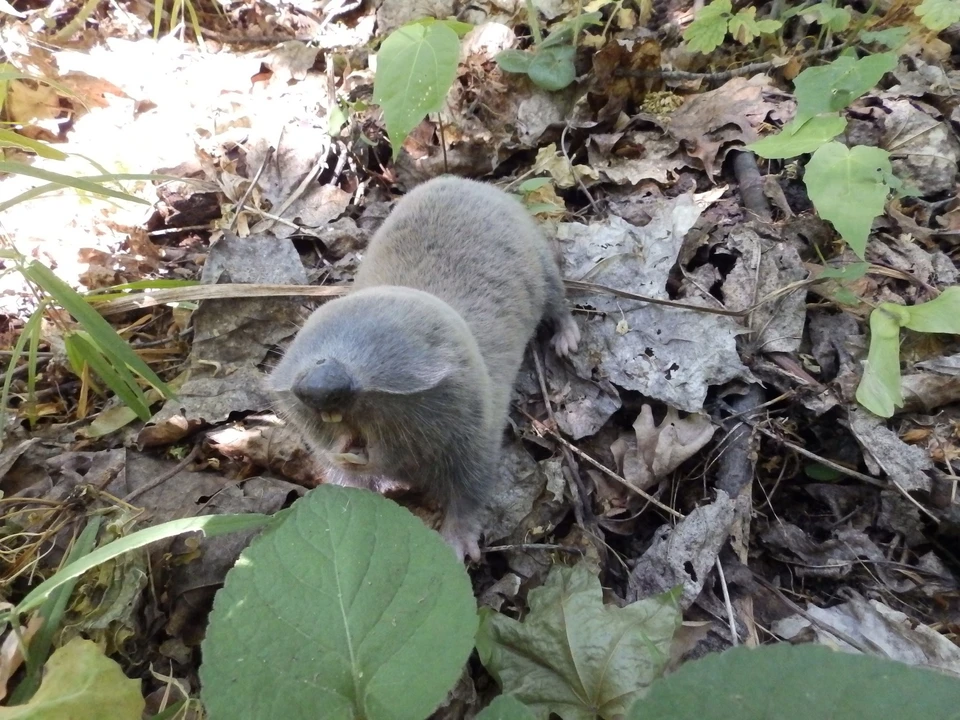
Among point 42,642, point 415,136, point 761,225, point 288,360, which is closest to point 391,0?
point 415,136

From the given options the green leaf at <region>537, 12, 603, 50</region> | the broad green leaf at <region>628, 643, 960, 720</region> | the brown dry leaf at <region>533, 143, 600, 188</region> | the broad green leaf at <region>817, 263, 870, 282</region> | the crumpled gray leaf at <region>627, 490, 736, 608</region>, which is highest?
the green leaf at <region>537, 12, 603, 50</region>

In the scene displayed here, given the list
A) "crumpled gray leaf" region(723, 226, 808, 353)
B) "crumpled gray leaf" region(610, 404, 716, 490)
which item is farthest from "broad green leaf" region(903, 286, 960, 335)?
"crumpled gray leaf" region(610, 404, 716, 490)

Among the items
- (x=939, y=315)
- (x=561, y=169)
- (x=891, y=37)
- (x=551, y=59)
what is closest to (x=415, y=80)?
(x=561, y=169)

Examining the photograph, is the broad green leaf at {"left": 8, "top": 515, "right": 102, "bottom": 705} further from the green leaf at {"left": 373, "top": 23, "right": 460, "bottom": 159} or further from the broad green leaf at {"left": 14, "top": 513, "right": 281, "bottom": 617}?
the green leaf at {"left": 373, "top": 23, "right": 460, "bottom": 159}

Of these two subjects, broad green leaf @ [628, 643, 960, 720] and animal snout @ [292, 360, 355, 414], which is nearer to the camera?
broad green leaf @ [628, 643, 960, 720]

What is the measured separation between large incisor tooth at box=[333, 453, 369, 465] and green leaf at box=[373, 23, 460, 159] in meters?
1.69

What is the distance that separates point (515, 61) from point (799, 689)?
447 cm

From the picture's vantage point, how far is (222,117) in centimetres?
463

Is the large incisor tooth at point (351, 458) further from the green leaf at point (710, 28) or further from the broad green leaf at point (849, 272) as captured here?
the green leaf at point (710, 28)

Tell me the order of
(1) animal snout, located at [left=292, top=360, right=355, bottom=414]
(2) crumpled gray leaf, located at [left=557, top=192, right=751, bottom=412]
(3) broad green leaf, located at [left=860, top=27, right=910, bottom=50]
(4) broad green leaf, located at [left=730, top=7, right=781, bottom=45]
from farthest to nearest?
(4) broad green leaf, located at [left=730, top=7, right=781, bottom=45]
(3) broad green leaf, located at [left=860, top=27, right=910, bottom=50]
(2) crumpled gray leaf, located at [left=557, top=192, right=751, bottom=412]
(1) animal snout, located at [left=292, top=360, right=355, bottom=414]

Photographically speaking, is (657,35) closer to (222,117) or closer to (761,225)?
(761,225)

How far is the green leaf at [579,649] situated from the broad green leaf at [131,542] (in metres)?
1.03

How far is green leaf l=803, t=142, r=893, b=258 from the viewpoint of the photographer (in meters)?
2.82

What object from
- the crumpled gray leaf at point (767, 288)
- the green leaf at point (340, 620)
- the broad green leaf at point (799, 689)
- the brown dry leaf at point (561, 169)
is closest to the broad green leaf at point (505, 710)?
the green leaf at point (340, 620)
